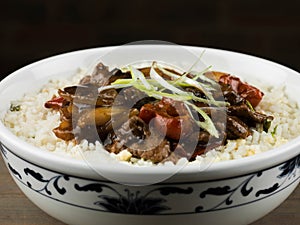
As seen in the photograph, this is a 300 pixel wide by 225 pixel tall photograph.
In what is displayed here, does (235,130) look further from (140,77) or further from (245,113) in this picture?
(140,77)

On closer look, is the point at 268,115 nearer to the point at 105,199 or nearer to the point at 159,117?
the point at 159,117

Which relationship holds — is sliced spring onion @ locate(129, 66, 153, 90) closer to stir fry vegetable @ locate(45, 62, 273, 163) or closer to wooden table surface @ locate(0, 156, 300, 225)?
stir fry vegetable @ locate(45, 62, 273, 163)

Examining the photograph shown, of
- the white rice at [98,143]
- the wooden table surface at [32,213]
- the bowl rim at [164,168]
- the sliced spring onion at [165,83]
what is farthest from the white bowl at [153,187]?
the sliced spring onion at [165,83]

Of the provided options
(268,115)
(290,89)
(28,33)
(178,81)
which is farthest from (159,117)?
(28,33)

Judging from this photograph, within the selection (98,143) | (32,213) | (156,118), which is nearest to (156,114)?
(156,118)

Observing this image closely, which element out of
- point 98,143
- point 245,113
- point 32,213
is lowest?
point 32,213

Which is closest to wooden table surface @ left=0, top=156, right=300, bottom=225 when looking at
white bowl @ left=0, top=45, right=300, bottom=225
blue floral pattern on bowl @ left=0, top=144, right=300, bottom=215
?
white bowl @ left=0, top=45, right=300, bottom=225

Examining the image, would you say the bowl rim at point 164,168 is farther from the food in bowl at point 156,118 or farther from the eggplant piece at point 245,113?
the eggplant piece at point 245,113
